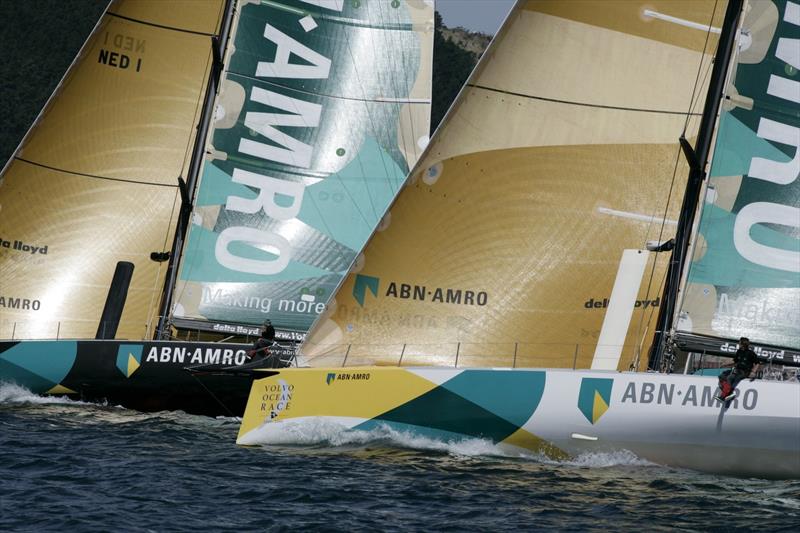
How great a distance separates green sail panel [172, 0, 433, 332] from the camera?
22.2 meters

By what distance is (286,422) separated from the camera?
1630cm

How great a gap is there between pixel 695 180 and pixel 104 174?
9930 millimetres

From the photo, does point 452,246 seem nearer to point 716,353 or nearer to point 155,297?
point 716,353

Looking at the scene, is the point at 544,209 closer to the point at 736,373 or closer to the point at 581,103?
the point at 581,103

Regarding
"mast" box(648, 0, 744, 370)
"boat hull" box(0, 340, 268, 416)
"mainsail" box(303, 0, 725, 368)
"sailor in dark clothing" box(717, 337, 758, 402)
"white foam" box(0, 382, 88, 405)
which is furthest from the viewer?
"white foam" box(0, 382, 88, 405)

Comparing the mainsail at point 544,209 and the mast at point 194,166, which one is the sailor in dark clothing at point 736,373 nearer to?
the mainsail at point 544,209

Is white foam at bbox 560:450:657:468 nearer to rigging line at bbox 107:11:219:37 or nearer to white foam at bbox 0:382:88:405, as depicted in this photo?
white foam at bbox 0:382:88:405

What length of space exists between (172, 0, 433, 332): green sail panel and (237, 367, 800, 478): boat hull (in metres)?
5.98

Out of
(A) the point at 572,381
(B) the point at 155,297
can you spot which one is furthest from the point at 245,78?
(A) the point at 572,381

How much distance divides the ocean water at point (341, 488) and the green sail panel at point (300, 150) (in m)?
5.24

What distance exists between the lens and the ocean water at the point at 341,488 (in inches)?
469

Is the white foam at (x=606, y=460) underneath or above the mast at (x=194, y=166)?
underneath

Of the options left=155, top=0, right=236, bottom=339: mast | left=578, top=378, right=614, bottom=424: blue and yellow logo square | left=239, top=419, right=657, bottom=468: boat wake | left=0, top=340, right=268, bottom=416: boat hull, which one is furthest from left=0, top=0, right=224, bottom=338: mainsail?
left=578, top=378, right=614, bottom=424: blue and yellow logo square

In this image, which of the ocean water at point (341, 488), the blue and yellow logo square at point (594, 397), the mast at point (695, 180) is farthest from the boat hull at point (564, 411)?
the mast at point (695, 180)
